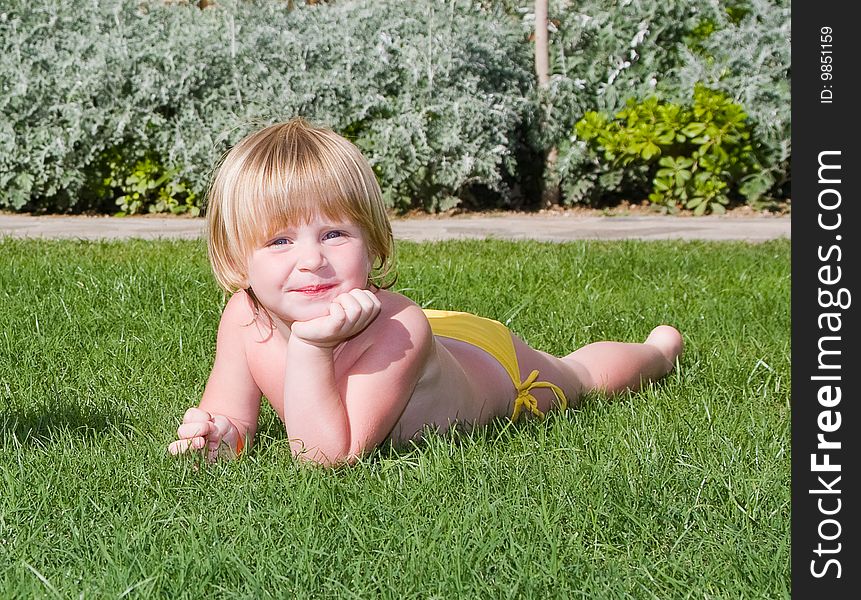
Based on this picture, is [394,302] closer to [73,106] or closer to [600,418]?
[600,418]

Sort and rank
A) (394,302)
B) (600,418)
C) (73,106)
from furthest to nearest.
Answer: (73,106)
(600,418)
(394,302)

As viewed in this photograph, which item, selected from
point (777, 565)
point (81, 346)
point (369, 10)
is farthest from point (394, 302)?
point (369, 10)

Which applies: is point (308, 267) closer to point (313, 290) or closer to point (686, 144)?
point (313, 290)

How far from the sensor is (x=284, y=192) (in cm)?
242

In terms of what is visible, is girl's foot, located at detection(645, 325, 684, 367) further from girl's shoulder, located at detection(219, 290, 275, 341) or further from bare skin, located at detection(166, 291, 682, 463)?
girl's shoulder, located at detection(219, 290, 275, 341)

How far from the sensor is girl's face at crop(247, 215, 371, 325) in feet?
7.89

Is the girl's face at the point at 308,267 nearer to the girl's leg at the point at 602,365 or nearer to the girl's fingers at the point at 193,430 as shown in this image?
the girl's fingers at the point at 193,430

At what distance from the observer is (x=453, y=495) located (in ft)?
7.55

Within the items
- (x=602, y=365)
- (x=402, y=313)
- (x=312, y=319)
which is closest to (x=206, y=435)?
(x=312, y=319)

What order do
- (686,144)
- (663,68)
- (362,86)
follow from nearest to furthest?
(362,86), (686,144), (663,68)

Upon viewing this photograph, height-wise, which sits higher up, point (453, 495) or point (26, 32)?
point (26, 32)

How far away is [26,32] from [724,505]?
6701 millimetres

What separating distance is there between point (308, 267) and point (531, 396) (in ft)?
2.81
